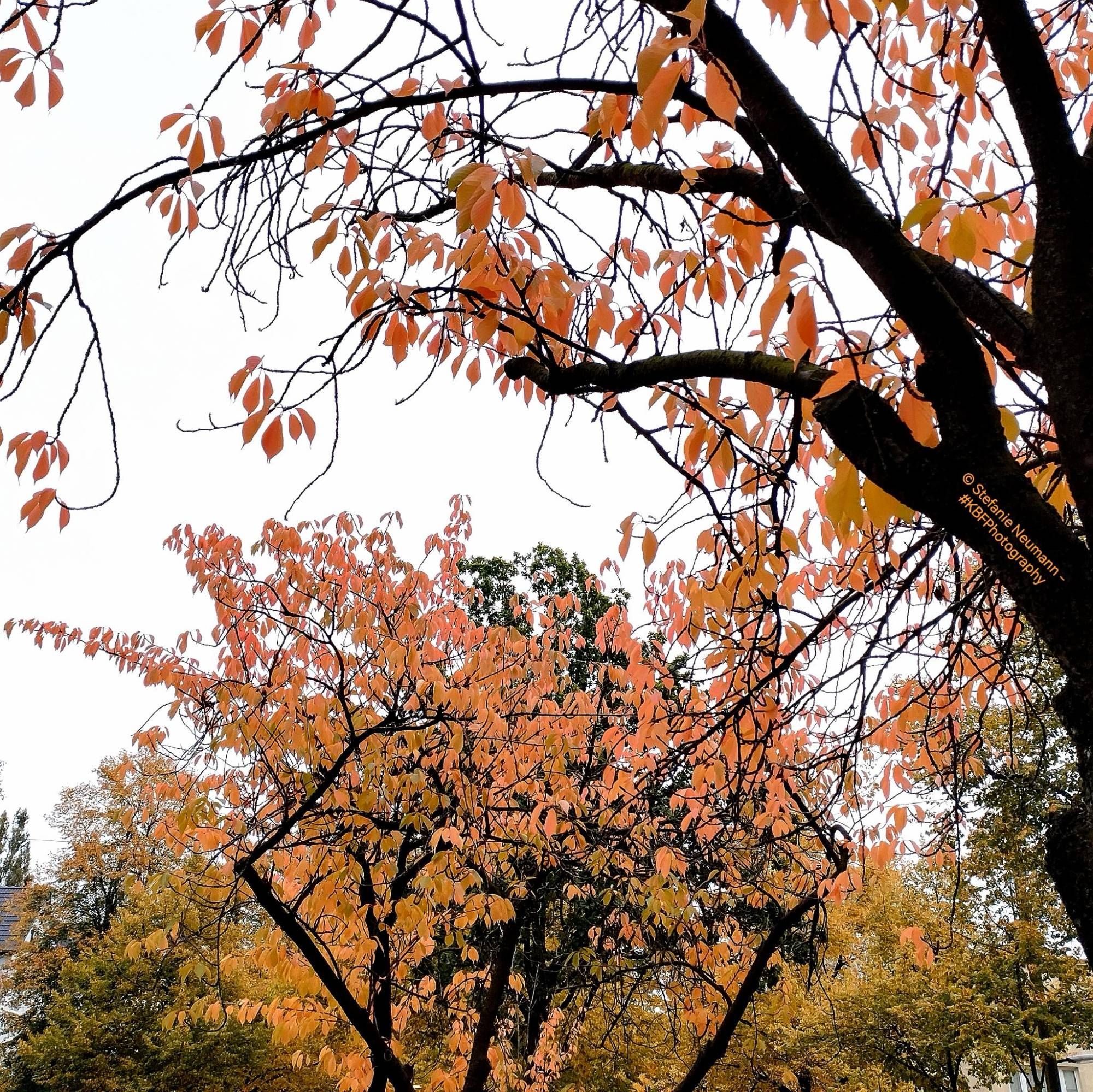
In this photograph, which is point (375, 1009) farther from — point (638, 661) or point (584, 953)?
point (638, 661)

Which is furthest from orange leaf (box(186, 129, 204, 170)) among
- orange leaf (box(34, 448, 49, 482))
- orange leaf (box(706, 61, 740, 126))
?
orange leaf (box(706, 61, 740, 126))

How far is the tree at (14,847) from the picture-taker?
5909cm

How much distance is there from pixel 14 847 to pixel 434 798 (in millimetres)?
73456

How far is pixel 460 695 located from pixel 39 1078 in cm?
1440

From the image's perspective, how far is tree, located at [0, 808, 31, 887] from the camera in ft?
194

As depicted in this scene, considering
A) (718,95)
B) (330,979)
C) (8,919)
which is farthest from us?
(8,919)

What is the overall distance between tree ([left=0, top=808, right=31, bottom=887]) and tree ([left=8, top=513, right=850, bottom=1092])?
6469 centimetres

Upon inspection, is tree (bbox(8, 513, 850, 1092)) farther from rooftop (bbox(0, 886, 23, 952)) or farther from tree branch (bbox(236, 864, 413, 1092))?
rooftop (bbox(0, 886, 23, 952))

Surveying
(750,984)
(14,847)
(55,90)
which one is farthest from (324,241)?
(14,847)

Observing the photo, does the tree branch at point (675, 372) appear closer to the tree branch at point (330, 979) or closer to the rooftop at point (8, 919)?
the tree branch at point (330, 979)

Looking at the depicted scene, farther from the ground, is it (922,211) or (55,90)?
(55,90)

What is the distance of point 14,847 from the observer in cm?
6306

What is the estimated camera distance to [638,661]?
183 inches

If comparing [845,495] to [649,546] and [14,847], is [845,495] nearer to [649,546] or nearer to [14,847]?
[649,546]
